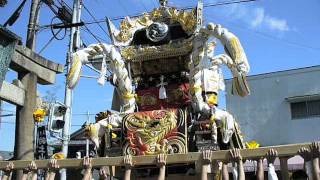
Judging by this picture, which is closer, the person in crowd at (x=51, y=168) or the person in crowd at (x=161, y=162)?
the person in crowd at (x=161, y=162)

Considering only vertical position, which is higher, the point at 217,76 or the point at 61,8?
the point at 61,8

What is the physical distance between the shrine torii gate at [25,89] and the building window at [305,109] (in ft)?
49.2

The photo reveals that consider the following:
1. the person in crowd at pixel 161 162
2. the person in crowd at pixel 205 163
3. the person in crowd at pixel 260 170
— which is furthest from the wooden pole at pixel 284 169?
the person in crowd at pixel 161 162

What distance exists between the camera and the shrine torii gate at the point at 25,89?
28.7 feet

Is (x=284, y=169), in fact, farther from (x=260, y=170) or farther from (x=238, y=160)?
(x=238, y=160)

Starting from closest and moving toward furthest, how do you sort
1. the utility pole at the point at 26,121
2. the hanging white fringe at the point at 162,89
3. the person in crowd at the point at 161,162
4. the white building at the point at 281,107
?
the person in crowd at the point at 161,162, the hanging white fringe at the point at 162,89, the utility pole at the point at 26,121, the white building at the point at 281,107

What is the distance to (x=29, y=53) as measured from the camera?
369 inches

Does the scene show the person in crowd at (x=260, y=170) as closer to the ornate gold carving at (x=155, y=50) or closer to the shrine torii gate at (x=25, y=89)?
the ornate gold carving at (x=155, y=50)

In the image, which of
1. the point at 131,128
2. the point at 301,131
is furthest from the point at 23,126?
the point at 301,131

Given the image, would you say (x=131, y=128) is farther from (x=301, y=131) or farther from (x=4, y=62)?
(x=301, y=131)

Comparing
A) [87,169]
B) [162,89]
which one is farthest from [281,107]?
[87,169]

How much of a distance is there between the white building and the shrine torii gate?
12.4m

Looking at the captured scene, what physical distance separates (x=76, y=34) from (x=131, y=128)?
9.84 meters

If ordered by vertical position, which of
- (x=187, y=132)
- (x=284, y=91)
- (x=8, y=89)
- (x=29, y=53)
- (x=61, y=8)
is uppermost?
(x=61, y=8)
